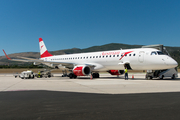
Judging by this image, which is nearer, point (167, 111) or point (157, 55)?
point (167, 111)

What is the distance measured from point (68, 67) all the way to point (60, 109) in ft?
70.6

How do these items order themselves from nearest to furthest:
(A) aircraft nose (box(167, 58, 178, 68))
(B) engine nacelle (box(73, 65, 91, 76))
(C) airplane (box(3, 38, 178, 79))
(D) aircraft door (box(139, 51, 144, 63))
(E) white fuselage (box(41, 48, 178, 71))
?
(A) aircraft nose (box(167, 58, 178, 68)) → (E) white fuselage (box(41, 48, 178, 71)) → (C) airplane (box(3, 38, 178, 79)) → (D) aircraft door (box(139, 51, 144, 63)) → (B) engine nacelle (box(73, 65, 91, 76))

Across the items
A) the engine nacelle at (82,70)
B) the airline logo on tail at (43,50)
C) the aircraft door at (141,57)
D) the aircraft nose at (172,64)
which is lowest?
the engine nacelle at (82,70)

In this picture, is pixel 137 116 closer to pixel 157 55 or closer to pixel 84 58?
pixel 157 55

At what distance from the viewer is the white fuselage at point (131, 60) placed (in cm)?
1884

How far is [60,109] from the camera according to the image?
581 cm

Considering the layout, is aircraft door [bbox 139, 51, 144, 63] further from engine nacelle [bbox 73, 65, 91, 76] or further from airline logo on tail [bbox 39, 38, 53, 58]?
airline logo on tail [bbox 39, 38, 53, 58]

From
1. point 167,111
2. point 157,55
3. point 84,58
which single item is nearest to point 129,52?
point 157,55

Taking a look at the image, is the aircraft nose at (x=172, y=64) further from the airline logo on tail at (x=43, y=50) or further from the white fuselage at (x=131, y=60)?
the airline logo on tail at (x=43, y=50)

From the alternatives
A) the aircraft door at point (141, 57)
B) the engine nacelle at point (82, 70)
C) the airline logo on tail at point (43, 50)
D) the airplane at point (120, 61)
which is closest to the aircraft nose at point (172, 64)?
the airplane at point (120, 61)

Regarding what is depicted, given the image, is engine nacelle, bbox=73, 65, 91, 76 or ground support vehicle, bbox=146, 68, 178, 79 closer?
ground support vehicle, bbox=146, 68, 178, 79

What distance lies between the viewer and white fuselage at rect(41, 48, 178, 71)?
18844 mm

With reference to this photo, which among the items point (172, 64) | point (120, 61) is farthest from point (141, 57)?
point (172, 64)

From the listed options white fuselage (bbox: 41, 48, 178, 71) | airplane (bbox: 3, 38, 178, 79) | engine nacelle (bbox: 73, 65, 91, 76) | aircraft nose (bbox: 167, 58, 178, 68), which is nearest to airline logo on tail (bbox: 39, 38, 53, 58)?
airplane (bbox: 3, 38, 178, 79)
